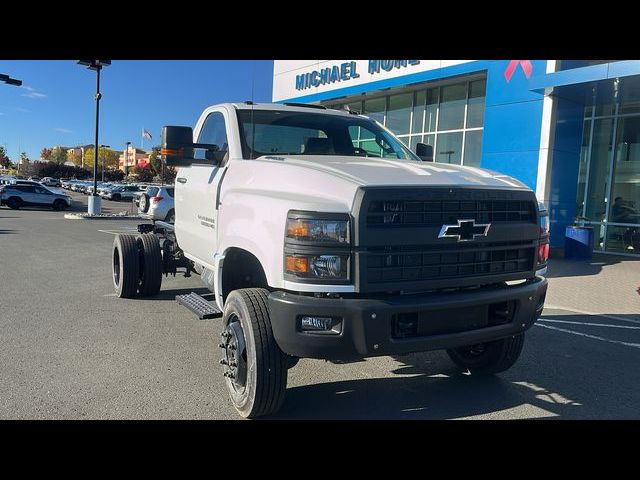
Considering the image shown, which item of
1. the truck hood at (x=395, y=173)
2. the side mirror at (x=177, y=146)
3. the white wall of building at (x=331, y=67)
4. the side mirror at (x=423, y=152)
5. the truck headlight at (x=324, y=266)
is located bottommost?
the truck headlight at (x=324, y=266)

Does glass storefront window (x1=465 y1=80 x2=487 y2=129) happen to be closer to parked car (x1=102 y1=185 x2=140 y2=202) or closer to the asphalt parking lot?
the asphalt parking lot

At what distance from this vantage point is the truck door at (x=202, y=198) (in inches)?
175

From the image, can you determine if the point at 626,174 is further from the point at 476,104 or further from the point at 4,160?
the point at 4,160

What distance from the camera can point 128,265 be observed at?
6.79 m

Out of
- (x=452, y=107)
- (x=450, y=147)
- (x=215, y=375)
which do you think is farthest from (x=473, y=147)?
(x=215, y=375)

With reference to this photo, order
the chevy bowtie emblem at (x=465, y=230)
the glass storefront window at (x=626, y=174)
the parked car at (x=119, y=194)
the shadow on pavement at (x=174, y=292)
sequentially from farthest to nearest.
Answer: the parked car at (x=119, y=194) < the glass storefront window at (x=626, y=174) < the shadow on pavement at (x=174, y=292) < the chevy bowtie emblem at (x=465, y=230)

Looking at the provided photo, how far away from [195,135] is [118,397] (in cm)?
274

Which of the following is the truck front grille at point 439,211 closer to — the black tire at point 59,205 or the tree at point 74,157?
the black tire at point 59,205

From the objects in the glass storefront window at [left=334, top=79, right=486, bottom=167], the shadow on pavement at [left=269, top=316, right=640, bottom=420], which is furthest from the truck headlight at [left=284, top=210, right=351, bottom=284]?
the glass storefront window at [left=334, top=79, right=486, bottom=167]

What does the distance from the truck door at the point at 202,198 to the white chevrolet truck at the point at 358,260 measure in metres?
0.17

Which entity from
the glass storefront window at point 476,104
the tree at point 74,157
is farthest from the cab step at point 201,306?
the tree at point 74,157

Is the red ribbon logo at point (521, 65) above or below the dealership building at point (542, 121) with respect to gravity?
above
